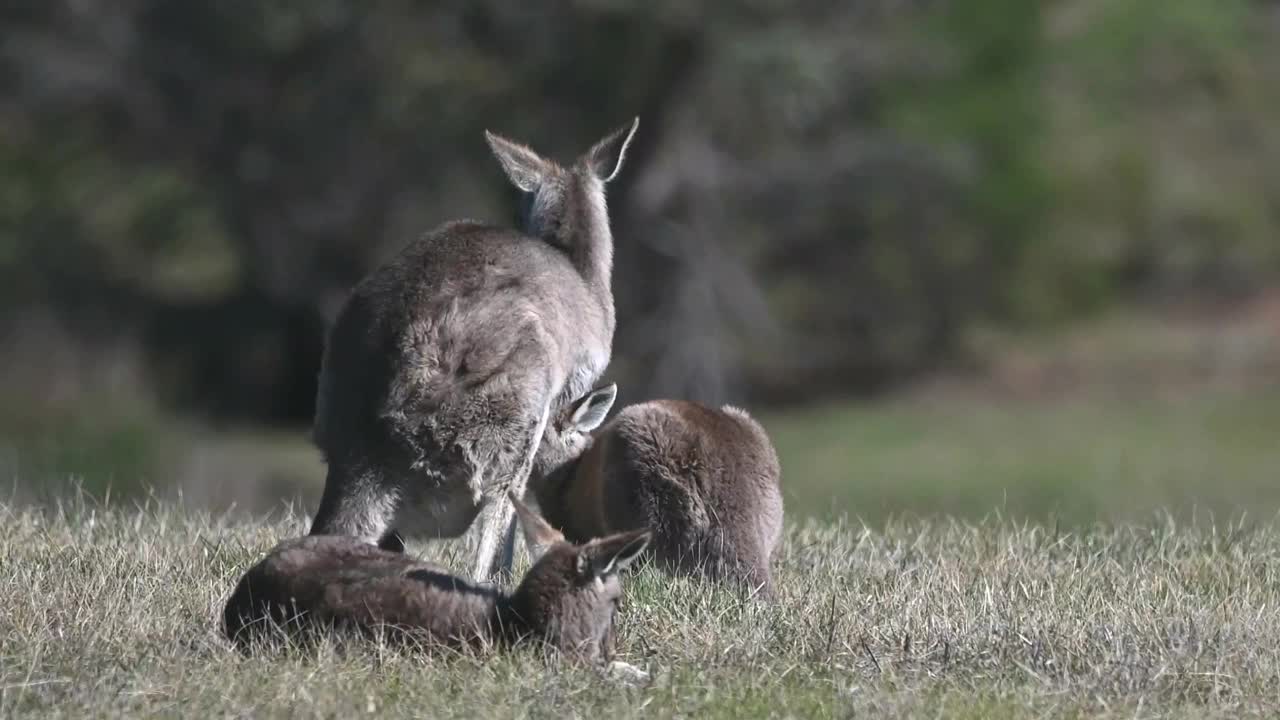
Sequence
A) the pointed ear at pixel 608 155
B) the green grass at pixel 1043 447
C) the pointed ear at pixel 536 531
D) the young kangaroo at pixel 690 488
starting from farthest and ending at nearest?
the green grass at pixel 1043 447
the pointed ear at pixel 608 155
the young kangaroo at pixel 690 488
the pointed ear at pixel 536 531

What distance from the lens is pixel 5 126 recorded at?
1357 inches

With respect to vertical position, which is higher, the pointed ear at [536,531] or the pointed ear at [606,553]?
the pointed ear at [606,553]

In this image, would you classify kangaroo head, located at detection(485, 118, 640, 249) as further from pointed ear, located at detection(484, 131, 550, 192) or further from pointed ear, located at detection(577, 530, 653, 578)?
pointed ear, located at detection(577, 530, 653, 578)

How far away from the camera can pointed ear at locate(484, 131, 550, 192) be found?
8.96 metres

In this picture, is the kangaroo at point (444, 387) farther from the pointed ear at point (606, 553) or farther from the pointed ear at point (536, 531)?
the pointed ear at point (606, 553)

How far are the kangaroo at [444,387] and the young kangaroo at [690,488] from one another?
355mm

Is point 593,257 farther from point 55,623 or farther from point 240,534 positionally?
point 55,623

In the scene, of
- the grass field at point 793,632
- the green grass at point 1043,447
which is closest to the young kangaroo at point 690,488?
the grass field at point 793,632

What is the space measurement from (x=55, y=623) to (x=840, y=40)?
24.7 meters

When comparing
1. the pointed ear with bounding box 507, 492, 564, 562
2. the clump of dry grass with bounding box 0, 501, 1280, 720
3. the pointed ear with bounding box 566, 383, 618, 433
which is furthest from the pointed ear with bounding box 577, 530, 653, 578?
the pointed ear with bounding box 566, 383, 618, 433

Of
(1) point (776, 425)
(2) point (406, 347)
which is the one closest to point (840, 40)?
(1) point (776, 425)

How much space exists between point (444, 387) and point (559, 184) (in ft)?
6.04

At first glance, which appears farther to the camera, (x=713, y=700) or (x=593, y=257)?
(x=593, y=257)

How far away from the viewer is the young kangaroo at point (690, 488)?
761 cm
